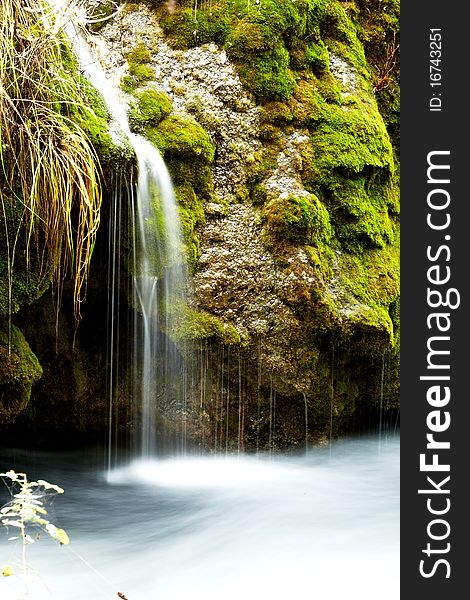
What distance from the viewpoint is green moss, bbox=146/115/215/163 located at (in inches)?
203

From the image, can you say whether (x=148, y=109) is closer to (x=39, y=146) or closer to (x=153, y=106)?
(x=153, y=106)

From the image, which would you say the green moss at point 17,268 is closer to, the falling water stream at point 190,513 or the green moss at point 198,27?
the falling water stream at point 190,513

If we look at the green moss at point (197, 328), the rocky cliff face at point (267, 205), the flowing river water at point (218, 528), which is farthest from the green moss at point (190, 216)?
the flowing river water at point (218, 528)

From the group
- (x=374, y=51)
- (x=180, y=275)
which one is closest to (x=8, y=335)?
(x=180, y=275)

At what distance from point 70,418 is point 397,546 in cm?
294

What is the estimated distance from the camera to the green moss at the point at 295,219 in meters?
5.36

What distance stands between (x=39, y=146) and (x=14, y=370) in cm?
133

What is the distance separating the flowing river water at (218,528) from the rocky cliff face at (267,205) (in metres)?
0.54

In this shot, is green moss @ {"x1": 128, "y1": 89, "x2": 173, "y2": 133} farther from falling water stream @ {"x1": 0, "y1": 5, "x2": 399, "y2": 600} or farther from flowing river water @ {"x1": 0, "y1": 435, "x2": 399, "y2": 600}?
flowing river water @ {"x1": 0, "y1": 435, "x2": 399, "y2": 600}

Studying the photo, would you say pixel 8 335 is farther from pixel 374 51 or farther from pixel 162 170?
pixel 374 51

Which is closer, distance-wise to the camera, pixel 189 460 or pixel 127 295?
pixel 127 295

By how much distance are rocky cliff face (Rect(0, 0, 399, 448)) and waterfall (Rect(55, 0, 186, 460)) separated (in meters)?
0.13

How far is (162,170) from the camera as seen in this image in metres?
5.11

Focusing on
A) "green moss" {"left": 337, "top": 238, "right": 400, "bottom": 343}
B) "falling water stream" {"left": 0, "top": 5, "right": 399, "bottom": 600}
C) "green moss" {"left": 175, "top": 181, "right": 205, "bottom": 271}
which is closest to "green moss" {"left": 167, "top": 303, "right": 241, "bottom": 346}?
"falling water stream" {"left": 0, "top": 5, "right": 399, "bottom": 600}
